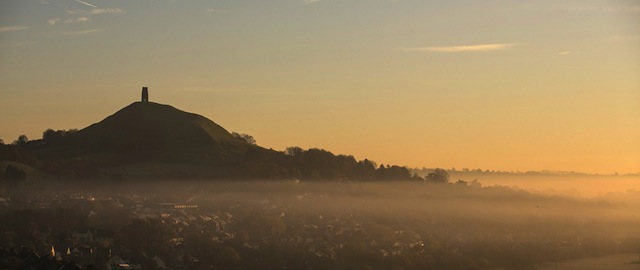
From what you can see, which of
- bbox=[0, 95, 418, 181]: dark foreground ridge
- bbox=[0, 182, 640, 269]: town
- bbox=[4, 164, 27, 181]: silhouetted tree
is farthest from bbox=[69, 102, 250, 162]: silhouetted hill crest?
bbox=[4, 164, 27, 181]: silhouetted tree

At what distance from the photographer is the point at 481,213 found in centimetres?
8688

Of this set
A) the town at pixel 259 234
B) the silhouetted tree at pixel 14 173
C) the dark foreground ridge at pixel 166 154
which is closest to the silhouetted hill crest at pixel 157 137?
the dark foreground ridge at pixel 166 154

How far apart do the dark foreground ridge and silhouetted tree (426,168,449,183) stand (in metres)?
2.95

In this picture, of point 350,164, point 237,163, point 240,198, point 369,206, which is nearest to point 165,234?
point 240,198

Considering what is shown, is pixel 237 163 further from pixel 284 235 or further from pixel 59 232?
pixel 59 232

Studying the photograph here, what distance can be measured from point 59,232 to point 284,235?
46.1 feet

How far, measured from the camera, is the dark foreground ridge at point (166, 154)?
270ft

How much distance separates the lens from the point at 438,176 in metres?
105

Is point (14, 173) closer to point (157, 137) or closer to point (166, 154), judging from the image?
point (166, 154)

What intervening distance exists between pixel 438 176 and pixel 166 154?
93.2 ft

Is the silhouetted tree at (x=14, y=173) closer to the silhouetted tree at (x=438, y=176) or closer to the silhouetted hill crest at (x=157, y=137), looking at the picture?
the silhouetted hill crest at (x=157, y=137)

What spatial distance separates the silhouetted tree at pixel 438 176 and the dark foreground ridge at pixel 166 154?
295 cm

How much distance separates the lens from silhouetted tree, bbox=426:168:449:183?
10300 centimetres

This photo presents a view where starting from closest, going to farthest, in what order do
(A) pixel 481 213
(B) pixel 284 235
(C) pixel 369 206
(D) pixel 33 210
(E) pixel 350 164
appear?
(D) pixel 33 210, (B) pixel 284 235, (C) pixel 369 206, (A) pixel 481 213, (E) pixel 350 164
